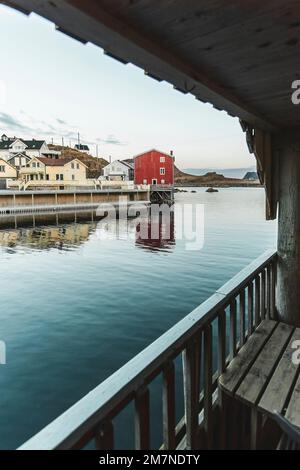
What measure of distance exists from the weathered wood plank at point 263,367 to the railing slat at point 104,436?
1410 mm

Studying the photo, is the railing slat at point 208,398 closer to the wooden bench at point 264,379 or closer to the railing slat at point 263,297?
the wooden bench at point 264,379

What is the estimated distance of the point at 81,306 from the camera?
968 centimetres

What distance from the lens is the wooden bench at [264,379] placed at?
88.4 inches

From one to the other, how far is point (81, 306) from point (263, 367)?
306 inches

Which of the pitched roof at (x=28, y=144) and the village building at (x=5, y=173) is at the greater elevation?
the pitched roof at (x=28, y=144)

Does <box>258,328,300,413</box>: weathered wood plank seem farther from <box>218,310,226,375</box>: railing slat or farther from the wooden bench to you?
<box>218,310,226,375</box>: railing slat

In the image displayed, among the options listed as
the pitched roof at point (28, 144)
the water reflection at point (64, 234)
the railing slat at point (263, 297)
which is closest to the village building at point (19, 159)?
the pitched roof at point (28, 144)

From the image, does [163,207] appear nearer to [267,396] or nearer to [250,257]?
[250,257]

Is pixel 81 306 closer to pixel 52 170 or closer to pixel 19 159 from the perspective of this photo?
pixel 52 170

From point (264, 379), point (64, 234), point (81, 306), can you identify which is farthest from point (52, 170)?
point (264, 379)

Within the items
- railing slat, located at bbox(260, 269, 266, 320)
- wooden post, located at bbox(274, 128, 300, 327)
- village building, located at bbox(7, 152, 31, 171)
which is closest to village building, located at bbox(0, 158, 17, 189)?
village building, located at bbox(7, 152, 31, 171)

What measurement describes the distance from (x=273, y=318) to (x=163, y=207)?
150ft

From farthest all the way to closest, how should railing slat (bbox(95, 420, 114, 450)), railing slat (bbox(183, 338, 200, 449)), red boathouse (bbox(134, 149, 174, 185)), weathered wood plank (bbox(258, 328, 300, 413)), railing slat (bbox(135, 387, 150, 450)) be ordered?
red boathouse (bbox(134, 149, 174, 185))
weathered wood plank (bbox(258, 328, 300, 413))
railing slat (bbox(183, 338, 200, 449))
railing slat (bbox(135, 387, 150, 450))
railing slat (bbox(95, 420, 114, 450))

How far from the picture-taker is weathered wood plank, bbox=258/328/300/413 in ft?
7.31
